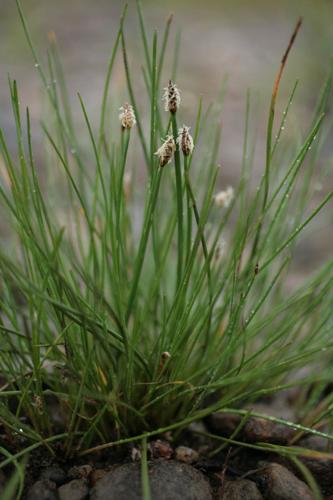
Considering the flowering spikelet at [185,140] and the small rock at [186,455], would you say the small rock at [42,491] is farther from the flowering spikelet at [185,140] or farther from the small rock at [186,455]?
the flowering spikelet at [185,140]

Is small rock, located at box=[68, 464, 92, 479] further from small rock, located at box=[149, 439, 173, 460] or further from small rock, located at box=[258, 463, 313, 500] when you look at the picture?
small rock, located at box=[258, 463, 313, 500]

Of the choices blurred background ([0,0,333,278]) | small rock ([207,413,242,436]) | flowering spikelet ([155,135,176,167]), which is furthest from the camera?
blurred background ([0,0,333,278])

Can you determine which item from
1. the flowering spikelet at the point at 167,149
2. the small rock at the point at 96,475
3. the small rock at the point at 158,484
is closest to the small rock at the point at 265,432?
the small rock at the point at 158,484

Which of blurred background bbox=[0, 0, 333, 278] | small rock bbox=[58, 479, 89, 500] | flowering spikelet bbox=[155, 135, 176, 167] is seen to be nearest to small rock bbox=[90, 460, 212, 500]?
small rock bbox=[58, 479, 89, 500]

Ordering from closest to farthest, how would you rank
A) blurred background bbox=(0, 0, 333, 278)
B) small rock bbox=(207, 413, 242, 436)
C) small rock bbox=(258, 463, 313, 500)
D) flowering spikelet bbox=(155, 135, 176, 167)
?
flowering spikelet bbox=(155, 135, 176, 167) < small rock bbox=(258, 463, 313, 500) < small rock bbox=(207, 413, 242, 436) < blurred background bbox=(0, 0, 333, 278)

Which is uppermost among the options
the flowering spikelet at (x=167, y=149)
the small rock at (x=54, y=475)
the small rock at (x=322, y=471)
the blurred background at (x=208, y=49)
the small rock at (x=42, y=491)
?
the blurred background at (x=208, y=49)

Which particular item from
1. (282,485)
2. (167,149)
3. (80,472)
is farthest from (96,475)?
(167,149)

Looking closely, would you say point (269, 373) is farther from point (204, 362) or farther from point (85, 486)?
point (85, 486)
